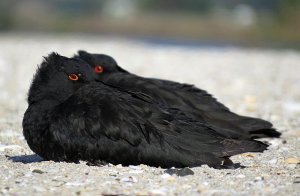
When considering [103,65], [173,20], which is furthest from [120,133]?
[173,20]

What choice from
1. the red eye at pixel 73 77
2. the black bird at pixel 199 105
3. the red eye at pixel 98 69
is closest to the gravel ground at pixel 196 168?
the black bird at pixel 199 105

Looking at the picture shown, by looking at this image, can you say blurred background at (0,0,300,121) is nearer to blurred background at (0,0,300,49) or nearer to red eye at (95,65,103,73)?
blurred background at (0,0,300,49)

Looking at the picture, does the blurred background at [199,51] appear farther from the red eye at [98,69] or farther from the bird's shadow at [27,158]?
the bird's shadow at [27,158]

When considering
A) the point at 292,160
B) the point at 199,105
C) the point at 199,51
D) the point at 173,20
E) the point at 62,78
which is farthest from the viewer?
the point at 173,20

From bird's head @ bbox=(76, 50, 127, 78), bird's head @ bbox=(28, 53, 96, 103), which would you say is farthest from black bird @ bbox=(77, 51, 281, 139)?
bird's head @ bbox=(28, 53, 96, 103)

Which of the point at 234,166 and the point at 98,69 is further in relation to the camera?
the point at 98,69

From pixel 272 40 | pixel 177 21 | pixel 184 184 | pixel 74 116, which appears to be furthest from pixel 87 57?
pixel 177 21

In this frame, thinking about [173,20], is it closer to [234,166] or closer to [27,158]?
[27,158]
